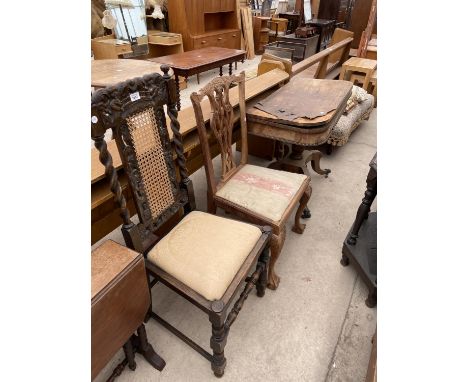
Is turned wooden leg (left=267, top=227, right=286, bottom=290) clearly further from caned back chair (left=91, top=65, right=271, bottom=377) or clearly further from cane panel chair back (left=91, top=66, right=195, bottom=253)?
cane panel chair back (left=91, top=66, right=195, bottom=253)

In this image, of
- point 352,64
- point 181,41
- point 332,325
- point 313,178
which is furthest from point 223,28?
point 332,325

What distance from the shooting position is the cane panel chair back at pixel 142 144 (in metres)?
1.01

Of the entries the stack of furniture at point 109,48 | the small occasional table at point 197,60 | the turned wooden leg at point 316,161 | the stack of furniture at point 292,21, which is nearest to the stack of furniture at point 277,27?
the stack of furniture at point 292,21

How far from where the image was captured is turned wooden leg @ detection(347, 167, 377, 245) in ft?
5.55

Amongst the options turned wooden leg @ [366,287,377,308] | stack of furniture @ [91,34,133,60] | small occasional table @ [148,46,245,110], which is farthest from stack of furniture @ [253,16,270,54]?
turned wooden leg @ [366,287,377,308]

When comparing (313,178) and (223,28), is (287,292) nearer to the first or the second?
(313,178)

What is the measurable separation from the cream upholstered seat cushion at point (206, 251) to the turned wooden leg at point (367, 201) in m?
0.77

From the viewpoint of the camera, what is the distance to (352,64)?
447cm

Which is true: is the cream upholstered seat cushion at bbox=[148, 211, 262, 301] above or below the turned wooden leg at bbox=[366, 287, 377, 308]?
above

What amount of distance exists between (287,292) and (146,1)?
633 cm

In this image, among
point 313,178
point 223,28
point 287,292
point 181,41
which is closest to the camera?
point 287,292

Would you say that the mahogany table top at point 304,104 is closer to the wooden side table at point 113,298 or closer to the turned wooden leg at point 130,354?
the wooden side table at point 113,298

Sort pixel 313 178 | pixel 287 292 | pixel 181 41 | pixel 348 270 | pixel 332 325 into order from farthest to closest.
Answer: pixel 181 41 → pixel 313 178 → pixel 348 270 → pixel 287 292 → pixel 332 325

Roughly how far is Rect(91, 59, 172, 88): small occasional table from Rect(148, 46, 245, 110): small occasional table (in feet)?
2.52
